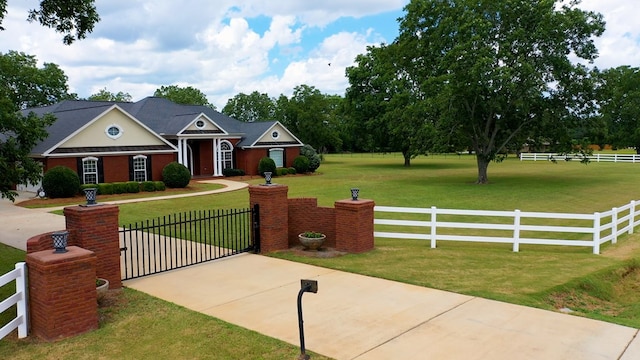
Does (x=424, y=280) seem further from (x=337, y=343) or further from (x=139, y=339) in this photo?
(x=139, y=339)

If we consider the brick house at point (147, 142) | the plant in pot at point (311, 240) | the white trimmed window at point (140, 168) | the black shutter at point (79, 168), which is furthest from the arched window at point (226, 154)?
the plant in pot at point (311, 240)

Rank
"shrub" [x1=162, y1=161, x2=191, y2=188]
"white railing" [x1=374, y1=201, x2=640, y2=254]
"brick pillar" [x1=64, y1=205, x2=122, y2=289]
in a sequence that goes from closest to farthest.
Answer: "brick pillar" [x1=64, y1=205, x2=122, y2=289]
"white railing" [x1=374, y1=201, x2=640, y2=254]
"shrub" [x1=162, y1=161, x2=191, y2=188]

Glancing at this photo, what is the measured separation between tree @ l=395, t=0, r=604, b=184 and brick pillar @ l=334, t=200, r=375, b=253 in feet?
64.7

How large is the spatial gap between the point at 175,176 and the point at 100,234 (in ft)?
74.2

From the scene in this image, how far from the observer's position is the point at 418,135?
33250 millimetres

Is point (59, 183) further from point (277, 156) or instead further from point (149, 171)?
point (277, 156)

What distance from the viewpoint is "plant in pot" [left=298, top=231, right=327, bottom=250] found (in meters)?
11.8

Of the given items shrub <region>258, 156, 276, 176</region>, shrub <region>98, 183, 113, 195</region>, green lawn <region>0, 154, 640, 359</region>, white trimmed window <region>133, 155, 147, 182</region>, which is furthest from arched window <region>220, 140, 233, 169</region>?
green lawn <region>0, 154, 640, 359</region>

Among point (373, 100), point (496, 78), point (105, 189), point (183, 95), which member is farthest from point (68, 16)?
point (183, 95)

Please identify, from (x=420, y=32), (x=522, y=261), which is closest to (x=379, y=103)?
(x=420, y=32)

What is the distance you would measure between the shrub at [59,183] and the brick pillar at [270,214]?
17.8 meters

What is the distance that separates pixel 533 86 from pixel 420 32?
8611mm

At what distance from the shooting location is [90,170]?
29172 mm

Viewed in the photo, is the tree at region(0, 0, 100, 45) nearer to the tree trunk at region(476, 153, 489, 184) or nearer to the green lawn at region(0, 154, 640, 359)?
the green lawn at region(0, 154, 640, 359)
